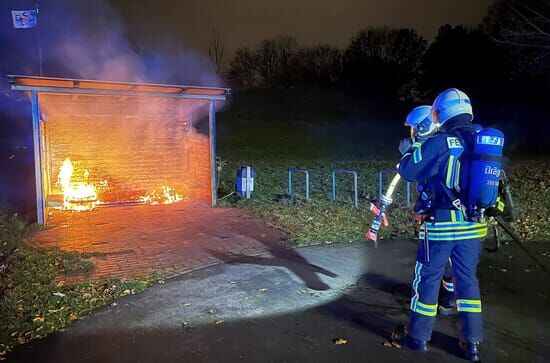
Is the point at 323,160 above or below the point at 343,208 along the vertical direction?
above

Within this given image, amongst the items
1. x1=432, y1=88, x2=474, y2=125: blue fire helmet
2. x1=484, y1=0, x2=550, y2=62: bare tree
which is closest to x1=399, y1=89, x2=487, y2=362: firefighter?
x1=432, y1=88, x2=474, y2=125: blue fire helmet

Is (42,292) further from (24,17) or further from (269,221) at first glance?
(24,17)

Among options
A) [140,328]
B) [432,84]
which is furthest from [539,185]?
[432,84]

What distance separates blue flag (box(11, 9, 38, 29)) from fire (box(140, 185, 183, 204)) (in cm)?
512

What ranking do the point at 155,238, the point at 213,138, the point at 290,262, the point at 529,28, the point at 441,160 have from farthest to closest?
the point at 529,28 → the point at 213,138 → the point at 155,238 → the point at 290,262 → the point at 441,160

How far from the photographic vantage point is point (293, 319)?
4.44 meters

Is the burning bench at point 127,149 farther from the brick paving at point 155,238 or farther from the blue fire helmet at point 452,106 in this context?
the blue fire helmet at point 452,106

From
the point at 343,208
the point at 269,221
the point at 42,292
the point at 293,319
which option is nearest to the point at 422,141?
the point at 293,319

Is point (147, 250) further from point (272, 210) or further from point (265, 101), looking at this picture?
point (265, 101)

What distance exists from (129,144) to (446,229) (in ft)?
35.3

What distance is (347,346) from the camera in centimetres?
385

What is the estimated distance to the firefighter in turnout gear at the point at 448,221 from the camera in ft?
11.3

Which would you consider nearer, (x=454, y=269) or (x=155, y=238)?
(x=454, y=269)

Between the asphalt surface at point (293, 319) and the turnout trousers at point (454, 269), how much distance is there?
314 mm
